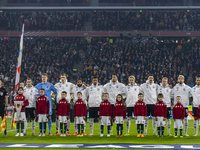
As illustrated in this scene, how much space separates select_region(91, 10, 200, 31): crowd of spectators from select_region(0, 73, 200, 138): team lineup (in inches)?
1064

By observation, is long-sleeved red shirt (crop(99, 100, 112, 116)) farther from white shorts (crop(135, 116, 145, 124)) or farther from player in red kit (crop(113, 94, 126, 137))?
white shorts (crop(135, 116, 145, 124))

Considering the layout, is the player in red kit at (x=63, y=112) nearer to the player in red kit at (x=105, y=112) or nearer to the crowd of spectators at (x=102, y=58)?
the player in red kit at (x=105, y=112)

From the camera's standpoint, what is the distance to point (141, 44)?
38594mm

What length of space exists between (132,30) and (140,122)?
2804 cm

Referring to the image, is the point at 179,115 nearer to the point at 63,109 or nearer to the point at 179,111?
the point at 179,111

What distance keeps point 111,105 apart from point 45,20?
3030 centimetres

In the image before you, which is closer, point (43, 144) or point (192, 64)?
point (43, 144)

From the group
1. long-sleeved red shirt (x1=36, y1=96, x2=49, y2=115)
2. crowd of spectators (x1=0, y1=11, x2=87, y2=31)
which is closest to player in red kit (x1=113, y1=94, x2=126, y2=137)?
long-sleeved red shirt (x1=36, y1=96, x2=49, y2=115)

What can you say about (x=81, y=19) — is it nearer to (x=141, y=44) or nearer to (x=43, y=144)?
(x=141, y=44)

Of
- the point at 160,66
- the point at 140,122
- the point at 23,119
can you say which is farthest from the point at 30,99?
the point at 160,66

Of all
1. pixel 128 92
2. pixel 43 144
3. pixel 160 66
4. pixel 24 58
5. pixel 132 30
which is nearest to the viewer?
pixel 43 144

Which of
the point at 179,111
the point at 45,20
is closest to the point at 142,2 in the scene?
the point at 45,20

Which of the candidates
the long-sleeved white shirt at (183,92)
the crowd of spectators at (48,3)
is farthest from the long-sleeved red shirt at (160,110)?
the crowd of spectators at (48,3)

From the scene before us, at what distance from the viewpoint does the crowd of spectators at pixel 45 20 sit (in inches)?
1590
